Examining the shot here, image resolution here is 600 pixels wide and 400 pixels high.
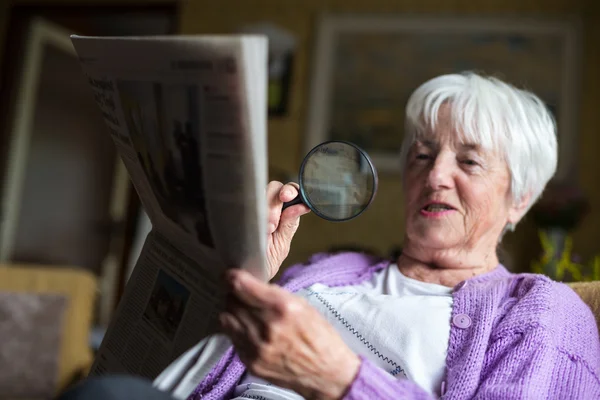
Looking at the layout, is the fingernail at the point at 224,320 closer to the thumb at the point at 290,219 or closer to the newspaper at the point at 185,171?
the newspaper at the point at 185,171

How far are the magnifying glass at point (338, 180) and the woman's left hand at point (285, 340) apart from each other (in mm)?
339

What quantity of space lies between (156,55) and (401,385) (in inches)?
19.7

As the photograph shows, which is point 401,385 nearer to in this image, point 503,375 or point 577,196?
point 503,375

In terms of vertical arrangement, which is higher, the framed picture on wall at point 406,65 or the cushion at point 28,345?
the framed picture on wall at point 406,65

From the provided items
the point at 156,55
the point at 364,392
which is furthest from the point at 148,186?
the point at 364,392

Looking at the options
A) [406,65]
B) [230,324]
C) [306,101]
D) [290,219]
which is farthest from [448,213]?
[306,101]

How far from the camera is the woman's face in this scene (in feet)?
4.12

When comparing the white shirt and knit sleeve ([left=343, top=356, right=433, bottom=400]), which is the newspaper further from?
the white shirt

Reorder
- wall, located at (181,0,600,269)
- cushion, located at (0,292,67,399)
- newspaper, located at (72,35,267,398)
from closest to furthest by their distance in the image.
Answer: newspaper, located at (72,35,267,398), cushion, located at (0,292,67,399), wall, located at (181,0,600,269)

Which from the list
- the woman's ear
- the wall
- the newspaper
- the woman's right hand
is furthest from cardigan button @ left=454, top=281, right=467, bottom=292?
the wall

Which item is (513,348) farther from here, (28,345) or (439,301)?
(28,345)

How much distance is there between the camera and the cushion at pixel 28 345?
7.94 feet

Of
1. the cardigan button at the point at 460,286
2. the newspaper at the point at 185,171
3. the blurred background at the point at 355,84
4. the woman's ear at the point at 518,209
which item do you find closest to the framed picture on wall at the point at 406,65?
the blurred background at the point at 355,84

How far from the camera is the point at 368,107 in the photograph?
3168mm
